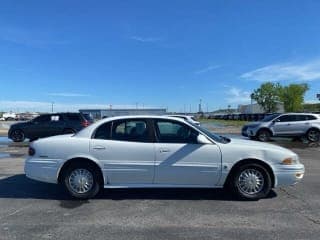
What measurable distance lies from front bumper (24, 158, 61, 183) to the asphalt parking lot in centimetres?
38

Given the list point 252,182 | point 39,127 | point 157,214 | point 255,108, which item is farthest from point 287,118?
point 255,108

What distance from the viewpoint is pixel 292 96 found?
107188 mm

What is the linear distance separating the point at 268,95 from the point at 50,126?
316 ft

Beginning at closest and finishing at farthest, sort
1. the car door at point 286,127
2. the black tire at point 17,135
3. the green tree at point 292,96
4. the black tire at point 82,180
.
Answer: the black tire at point 82,180 → the black tire at point 17,135 → the car door at point 286,127 → the green tree at point 292,96

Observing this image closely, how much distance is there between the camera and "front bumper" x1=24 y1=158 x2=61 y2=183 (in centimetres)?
757

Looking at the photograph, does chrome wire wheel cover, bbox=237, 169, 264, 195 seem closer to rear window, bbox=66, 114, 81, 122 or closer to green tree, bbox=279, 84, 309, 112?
rear window, bbox=66, 114, 81, 122

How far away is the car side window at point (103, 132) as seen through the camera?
25.0 feet

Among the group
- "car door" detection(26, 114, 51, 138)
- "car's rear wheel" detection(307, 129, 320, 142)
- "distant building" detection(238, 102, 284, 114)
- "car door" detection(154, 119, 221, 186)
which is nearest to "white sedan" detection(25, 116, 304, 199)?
"car door" detection(154, 119, 221, 186)

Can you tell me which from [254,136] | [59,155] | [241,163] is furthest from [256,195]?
[254,136]

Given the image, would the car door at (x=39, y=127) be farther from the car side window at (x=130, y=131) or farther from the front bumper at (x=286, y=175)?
the front bumper at (x=286, y=175)

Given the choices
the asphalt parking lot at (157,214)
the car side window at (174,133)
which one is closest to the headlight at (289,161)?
the asphalt parking lot at (157,214)

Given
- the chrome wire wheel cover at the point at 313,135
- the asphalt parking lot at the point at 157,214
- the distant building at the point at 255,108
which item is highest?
the distant building at the point at 255,108

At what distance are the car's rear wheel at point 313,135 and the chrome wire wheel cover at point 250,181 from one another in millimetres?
16408

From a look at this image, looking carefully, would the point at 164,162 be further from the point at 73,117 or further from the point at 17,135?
the point at 17,135
